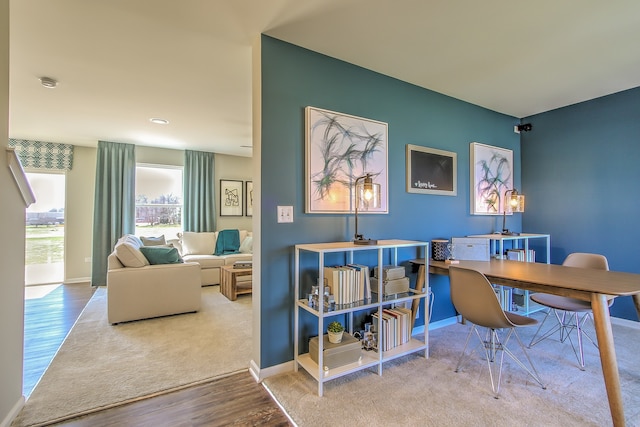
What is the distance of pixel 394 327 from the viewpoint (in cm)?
233

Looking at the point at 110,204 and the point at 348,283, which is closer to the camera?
the point at 348,283

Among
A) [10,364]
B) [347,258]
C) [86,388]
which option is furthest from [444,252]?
[10,364]

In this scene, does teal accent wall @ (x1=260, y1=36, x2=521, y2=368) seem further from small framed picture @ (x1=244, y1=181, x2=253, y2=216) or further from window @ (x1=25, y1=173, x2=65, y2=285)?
window @ (x1=25, y1=173, x2=65, y2=285)

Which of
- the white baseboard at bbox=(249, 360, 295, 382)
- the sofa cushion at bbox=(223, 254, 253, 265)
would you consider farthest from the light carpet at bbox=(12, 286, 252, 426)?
the sofa cushion at bbox=(223, 254, 253, 265)

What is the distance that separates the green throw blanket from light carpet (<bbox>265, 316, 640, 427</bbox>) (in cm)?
382

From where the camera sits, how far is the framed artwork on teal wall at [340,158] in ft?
7.48

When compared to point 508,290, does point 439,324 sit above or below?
below

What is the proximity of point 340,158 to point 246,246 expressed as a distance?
3853 mm

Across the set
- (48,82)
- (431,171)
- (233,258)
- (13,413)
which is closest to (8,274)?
(13,413)

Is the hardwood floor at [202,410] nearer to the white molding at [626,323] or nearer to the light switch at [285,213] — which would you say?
the light switch at [285,213]

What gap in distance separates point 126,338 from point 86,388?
2.90 ft

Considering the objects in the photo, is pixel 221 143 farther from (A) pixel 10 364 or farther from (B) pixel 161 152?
(A) pixel 10 364

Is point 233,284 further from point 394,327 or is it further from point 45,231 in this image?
point 45,231

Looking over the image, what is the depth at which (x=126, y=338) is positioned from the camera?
9.14 feet
